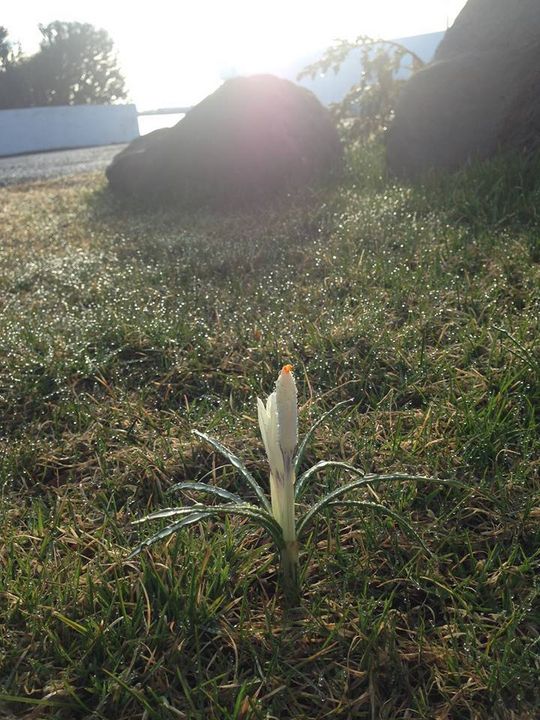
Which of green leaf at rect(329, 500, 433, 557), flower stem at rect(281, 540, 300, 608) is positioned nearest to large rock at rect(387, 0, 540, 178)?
green leaf at rect(329, 500, 433, 557)

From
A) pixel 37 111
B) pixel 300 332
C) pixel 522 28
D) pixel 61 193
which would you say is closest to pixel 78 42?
pixel 37 111

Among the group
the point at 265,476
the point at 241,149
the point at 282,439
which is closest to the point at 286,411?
the point at 282,439

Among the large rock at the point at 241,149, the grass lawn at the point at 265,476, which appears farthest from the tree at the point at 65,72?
the grass lawn at the point at 265,476

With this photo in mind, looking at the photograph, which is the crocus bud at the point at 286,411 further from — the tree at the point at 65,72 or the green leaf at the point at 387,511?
the tree at the point at 65,72

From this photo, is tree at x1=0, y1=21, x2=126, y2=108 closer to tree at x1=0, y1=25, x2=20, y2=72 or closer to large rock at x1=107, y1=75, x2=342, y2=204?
tree at x1=0, y1=25, x2=20, y2=72

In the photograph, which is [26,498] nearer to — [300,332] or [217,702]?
[217,702]

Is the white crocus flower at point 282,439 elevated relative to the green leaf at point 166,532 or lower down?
elevated
